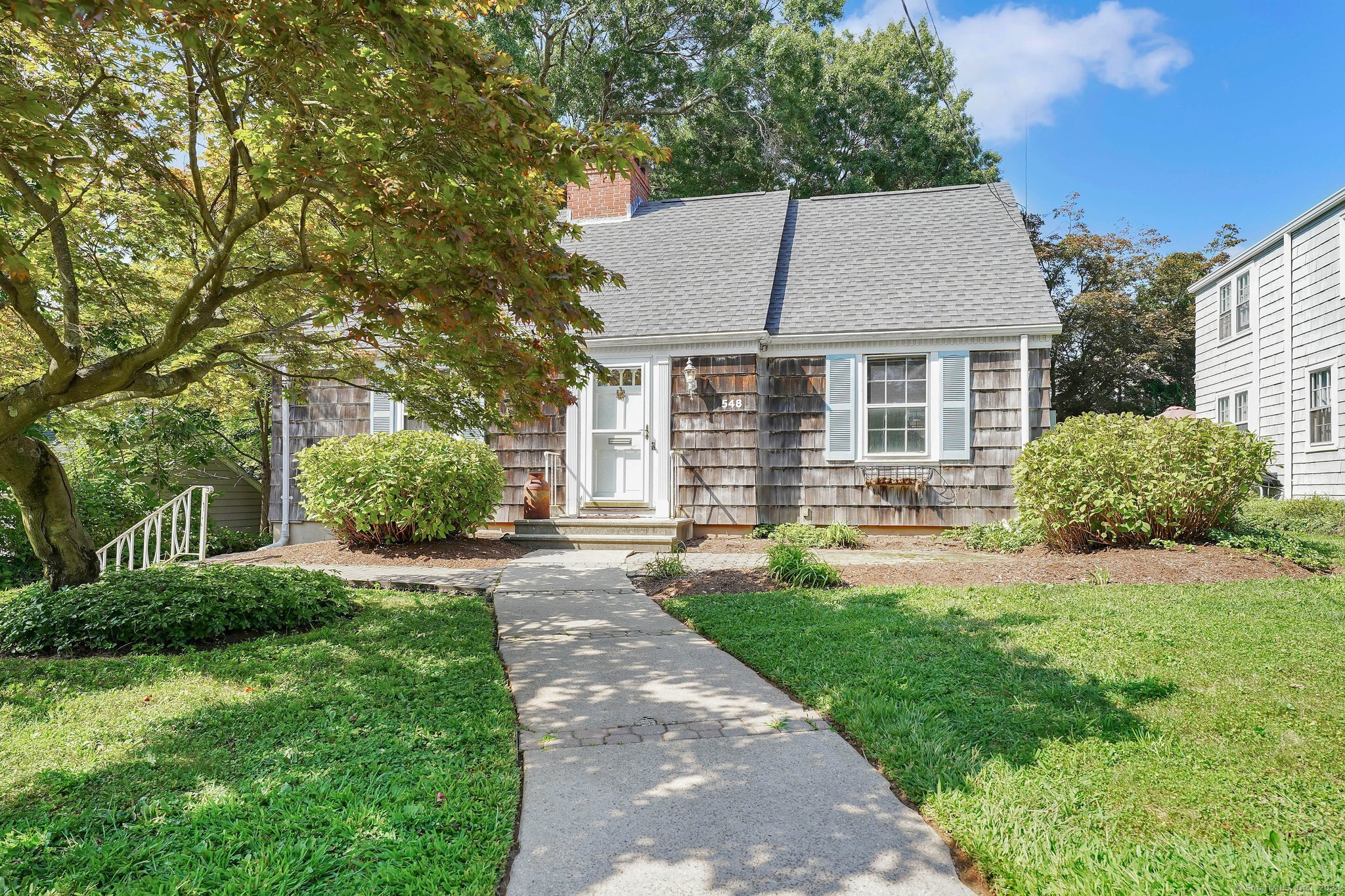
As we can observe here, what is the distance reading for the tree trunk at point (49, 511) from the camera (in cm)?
523

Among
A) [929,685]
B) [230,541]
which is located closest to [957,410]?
[929,685]

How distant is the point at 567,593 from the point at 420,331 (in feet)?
9.36

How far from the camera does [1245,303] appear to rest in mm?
16172

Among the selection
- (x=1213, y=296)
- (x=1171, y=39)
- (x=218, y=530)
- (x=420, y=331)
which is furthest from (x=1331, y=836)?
(x=1213, y=296)

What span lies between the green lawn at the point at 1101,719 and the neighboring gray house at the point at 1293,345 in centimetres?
989

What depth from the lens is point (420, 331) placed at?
497 centimetres

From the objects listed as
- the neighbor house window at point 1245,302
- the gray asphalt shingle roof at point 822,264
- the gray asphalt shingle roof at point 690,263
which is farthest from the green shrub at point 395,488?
the neighbor house window at point 1245,302

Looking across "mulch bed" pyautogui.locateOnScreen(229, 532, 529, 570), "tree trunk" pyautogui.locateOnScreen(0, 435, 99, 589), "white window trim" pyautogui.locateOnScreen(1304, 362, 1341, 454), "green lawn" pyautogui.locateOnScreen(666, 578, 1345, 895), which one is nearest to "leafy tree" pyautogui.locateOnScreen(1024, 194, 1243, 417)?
"white window trim" pyautogui.locateOnScreen(1304, 362, 1341, 454)

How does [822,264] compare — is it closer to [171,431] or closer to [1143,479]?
[1143,479]

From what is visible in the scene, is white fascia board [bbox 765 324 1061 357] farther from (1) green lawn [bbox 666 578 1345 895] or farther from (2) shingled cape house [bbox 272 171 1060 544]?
(1) green lawn [bbox 666 578 1345 895]

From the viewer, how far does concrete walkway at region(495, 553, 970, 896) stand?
7.34 ft

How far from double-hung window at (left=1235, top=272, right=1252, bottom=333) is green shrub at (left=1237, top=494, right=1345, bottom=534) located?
15.1ft

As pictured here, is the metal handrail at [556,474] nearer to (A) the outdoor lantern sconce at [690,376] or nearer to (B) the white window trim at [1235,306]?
(A) the outdoor lantern sconce at [690,376]

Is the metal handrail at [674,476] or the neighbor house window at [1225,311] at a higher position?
the neighbor house window at [1225,311]
